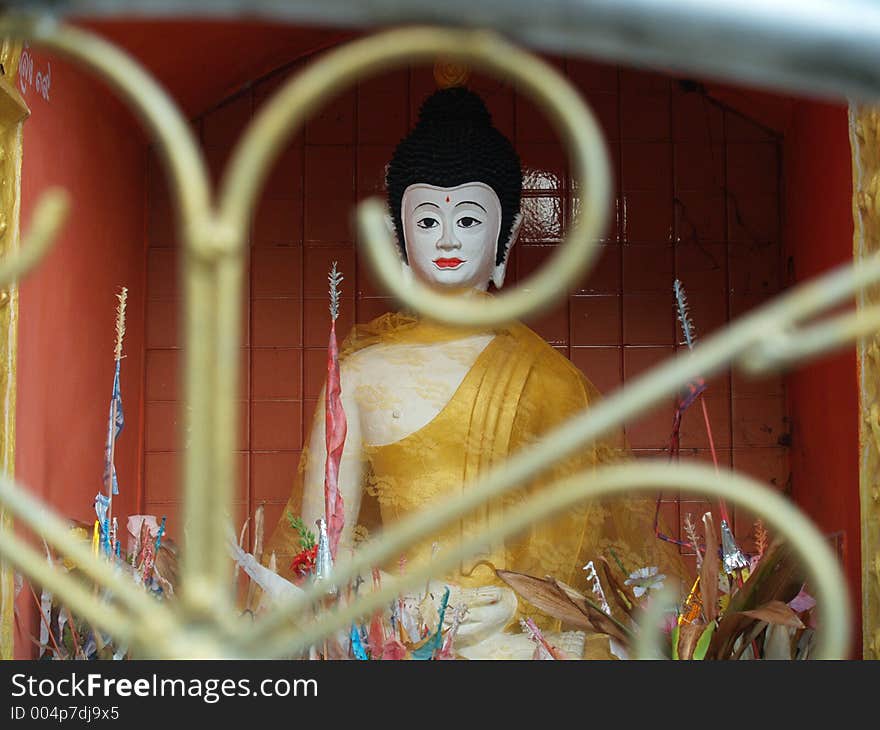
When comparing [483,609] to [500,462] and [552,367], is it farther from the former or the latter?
[552,367]

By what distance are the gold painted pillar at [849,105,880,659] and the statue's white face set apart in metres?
1.16

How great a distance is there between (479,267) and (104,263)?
1019 millimetres

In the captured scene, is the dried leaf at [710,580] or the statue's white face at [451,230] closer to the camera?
the dried leaf at [710,580]

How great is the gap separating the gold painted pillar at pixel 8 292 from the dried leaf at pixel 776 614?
54.3 inches

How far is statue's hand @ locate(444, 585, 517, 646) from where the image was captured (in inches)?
119

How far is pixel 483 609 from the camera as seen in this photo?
3.07 m

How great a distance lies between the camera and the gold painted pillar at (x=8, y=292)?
246 centimetres

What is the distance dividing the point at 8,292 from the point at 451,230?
1.35 m

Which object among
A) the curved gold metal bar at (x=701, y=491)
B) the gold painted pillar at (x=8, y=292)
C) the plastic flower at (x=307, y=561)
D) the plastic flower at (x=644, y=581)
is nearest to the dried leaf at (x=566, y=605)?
the plastic flower at (x=644, y=581)

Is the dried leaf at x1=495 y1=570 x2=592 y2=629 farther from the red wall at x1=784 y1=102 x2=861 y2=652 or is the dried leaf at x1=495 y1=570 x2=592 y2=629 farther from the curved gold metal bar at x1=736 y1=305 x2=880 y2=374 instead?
the curved gold metal bar at x1=736 y1=305 x2=880 y2=374

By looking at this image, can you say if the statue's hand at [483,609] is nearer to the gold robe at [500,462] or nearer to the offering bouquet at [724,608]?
the gold robe at [500,462]

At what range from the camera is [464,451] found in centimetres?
339
